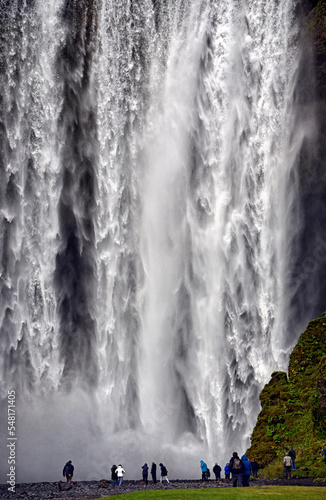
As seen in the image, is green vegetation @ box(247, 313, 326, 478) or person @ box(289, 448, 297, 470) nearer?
person @ box(289, 448, 297, 470)

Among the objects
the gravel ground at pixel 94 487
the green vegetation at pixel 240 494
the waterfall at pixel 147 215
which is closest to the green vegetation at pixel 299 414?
the gravel ground at pixel 94 487

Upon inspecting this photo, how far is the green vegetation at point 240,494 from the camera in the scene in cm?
2847

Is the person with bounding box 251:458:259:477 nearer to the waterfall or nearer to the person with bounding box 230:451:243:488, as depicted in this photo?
the person with bounding box 230:451:243:488

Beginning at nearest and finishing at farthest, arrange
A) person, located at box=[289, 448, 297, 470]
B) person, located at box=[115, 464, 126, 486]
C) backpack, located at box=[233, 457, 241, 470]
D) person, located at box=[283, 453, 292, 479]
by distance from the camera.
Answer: backpack, located at box=[233, 457, 241, 470], person, located at box=[283, 453, 292, 479], person, located at box=[289, 448, 297, 470], person, located at box=[115, 464, 126, 486]

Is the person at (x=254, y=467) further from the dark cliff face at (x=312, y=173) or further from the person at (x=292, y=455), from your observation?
the dark cliff face at (x=312, y=173)

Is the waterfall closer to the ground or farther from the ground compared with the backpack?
farther from the ground

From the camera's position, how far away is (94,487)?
42.2 m

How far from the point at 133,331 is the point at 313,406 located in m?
20.7

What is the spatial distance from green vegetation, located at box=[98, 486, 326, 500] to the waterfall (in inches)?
792

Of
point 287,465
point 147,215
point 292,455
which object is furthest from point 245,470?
point 147,215

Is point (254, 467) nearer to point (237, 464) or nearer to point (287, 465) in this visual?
point (287, 465)

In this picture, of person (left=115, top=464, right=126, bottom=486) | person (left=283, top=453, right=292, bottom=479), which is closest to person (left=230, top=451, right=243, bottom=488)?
person (left=283, top=453, right=292, bottom=479)

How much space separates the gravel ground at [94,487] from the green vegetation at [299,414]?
1776 millimetres

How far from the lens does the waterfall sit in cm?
5397
